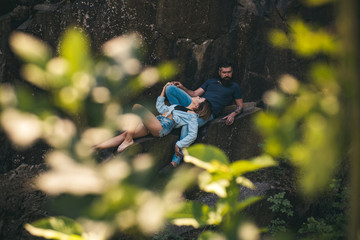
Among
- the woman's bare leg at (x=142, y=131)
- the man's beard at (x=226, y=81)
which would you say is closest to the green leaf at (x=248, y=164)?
the woman's bare leg at (x=142, y=131)

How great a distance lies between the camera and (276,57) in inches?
166

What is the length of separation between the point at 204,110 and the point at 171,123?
0.40 meters

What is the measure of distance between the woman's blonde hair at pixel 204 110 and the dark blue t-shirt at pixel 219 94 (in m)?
0.08

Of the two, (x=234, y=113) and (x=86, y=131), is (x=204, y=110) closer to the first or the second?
(x=234, y=113)

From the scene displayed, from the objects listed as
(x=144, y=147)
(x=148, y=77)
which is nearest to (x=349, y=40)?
(x=148, y=77)

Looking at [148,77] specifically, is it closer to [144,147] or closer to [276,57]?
[144,147]

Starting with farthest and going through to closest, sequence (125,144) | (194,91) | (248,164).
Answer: (194,91), (125,144), (248,164)

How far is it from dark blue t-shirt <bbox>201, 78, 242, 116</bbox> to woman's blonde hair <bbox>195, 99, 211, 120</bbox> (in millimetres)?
76

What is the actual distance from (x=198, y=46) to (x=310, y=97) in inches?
135

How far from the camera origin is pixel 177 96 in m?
3.62

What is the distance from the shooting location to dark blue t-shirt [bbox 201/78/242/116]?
3718 mm

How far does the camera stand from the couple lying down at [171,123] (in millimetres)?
3314

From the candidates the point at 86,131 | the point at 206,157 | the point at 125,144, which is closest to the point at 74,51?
the point at 86,131

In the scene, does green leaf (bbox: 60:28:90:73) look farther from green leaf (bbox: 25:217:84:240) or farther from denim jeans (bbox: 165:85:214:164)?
denim jeans (bbox: 165:85:214:164)
